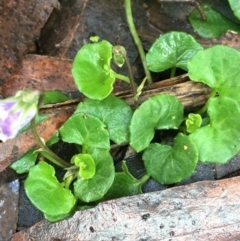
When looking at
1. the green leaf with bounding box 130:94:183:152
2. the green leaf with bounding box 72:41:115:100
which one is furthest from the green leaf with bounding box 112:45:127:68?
the green leaf with bounding box 130:94:183:152

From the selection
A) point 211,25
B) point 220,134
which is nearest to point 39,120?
point 220,134

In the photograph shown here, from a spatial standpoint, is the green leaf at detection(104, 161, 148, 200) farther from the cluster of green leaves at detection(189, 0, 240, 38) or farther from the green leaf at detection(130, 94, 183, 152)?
the cluster of green leaves at detection(189, 0, 240, 38)

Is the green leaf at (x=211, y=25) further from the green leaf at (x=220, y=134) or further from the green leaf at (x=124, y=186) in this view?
the green leaf at (x=124, y=186)

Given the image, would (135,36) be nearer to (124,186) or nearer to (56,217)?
(124,186)

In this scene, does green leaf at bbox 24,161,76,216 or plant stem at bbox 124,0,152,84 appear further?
plant stem at bbox 124,0,152,84

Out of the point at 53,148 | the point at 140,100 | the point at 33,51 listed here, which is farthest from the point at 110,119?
the point at 33,51

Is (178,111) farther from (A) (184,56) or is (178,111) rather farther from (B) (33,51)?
(B) (33,51)
